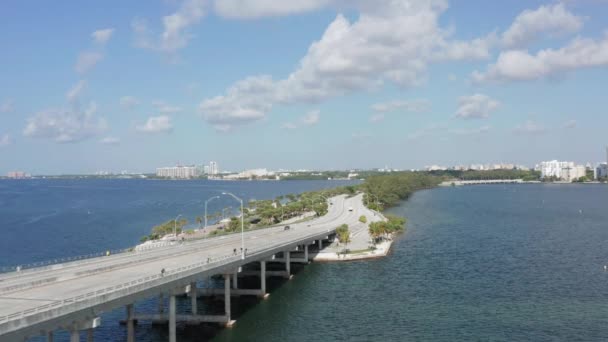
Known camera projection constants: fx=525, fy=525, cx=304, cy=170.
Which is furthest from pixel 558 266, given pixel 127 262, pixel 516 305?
pixel 127 262

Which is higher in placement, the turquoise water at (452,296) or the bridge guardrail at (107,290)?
the bridge guardrail at (107,290)

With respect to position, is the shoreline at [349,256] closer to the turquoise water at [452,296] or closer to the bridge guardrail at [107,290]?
the turquoise water at [452,296]

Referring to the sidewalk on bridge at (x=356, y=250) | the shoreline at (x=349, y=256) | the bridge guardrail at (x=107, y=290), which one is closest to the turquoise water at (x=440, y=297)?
the shoreline at (x=349, y=256)

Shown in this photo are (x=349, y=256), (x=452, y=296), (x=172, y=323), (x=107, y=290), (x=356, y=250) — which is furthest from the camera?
(x=356, y=250)

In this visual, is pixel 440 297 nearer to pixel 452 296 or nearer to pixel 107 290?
pixel 452 296

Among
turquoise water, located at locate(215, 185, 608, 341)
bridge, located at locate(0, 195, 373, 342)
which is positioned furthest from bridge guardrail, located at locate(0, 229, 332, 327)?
turquoise water, located at locate(215, 185, 608, 341)

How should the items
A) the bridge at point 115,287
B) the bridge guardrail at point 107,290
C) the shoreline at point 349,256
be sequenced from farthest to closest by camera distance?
the shoreline at point 349,256
the bridge at point 115,287
the bridge guardrail at point 107,290

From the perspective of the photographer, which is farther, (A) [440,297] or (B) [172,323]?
(A) [440,297]

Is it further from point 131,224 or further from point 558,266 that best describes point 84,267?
point 131,224

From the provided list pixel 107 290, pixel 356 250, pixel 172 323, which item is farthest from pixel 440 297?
pixel 107 290
